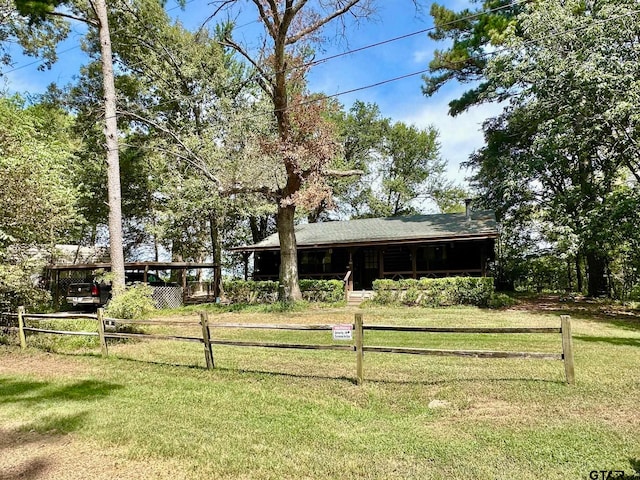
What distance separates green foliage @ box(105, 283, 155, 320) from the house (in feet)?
31.8

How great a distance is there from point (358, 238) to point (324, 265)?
123 inches

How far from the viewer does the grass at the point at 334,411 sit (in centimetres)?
350

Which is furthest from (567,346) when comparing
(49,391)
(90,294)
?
(90,294)

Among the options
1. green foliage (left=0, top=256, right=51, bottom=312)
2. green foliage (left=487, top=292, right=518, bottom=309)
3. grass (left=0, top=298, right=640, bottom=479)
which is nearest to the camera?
grass (left=0, top=298, right=640, bottom=479)

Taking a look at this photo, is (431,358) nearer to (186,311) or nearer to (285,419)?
(285,419)

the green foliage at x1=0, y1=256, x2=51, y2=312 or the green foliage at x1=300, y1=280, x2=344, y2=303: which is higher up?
the green foliage at x1=0, y1=256, x2=51, y2=312

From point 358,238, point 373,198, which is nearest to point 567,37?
point 358,238

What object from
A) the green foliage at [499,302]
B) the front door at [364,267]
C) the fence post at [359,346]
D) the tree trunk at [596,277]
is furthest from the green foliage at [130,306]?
the tree trunk at [596,277]

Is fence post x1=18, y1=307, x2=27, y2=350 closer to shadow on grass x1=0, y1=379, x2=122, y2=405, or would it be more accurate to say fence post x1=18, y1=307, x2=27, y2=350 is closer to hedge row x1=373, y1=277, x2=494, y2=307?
shadow on grass x1=0, y1=379, x2=122, y2=405

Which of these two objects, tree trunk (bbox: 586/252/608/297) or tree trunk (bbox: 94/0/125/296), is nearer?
tree trunk (bbox: 94/0/125/296)

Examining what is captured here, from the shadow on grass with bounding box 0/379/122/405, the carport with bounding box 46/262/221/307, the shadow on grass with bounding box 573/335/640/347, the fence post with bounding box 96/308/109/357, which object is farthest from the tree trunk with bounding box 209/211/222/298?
the shadow on grass with bounding box 573/335/640/347

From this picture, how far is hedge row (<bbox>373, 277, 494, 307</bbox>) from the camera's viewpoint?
49.9 ft

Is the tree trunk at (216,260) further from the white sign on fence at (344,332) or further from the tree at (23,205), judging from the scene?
the white sign on fence at (344,332)

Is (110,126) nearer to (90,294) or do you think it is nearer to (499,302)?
(90,294)
